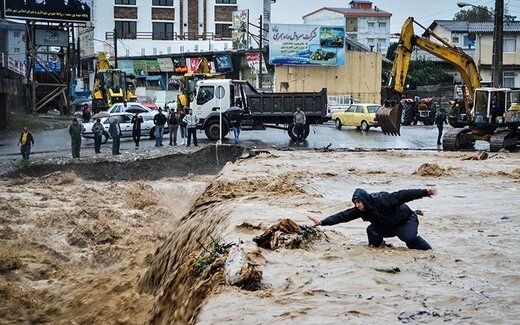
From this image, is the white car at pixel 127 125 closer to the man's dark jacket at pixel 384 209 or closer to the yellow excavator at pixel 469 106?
the yellow excavator at pixel 469 106

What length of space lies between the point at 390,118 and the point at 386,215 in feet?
65.0

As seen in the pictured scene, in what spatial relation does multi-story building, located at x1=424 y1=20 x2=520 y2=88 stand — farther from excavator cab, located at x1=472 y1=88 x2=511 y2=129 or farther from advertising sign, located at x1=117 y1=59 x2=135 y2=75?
excavator cab, located at x1=472 y1=88 x2=511 y2=129

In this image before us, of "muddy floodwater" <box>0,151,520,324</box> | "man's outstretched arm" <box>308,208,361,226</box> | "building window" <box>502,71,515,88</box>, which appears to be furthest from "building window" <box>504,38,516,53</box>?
"man's outstretched arm" <box>308,208,361,226</box>

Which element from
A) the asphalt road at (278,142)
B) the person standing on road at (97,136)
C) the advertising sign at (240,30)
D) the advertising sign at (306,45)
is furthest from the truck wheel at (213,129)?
the advertising sign at (240,30)

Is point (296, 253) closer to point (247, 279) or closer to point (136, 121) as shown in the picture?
point (247, 279)

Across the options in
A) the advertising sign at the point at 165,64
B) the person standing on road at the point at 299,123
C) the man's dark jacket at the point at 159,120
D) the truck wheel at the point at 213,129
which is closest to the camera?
the man's dark jacket at the point at 159,120

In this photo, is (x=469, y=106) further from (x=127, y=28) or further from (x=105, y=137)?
(x=127, y=28)

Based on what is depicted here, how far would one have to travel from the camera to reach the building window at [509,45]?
2393 inches

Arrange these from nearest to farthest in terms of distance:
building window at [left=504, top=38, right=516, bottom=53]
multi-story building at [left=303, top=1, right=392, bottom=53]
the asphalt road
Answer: the asphalt road → building window at [left=504, top=38, right=516, bottom=53] → multi-story building at [left=303, top=1, right=392, bottom=53]

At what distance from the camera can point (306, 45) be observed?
61750 millimetres

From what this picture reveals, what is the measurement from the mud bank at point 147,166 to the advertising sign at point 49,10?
1062 inches

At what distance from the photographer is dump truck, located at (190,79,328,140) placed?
34500mm

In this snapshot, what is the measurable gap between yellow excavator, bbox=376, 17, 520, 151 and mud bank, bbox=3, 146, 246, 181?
5637 millimetres

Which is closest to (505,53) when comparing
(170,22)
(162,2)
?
(170,22)
